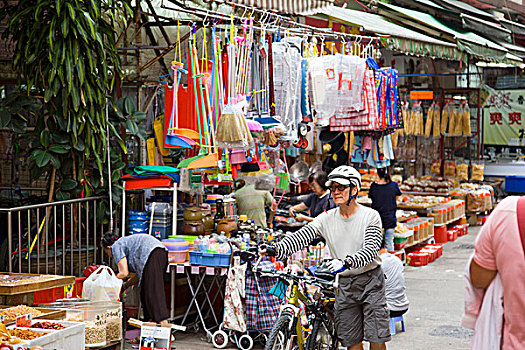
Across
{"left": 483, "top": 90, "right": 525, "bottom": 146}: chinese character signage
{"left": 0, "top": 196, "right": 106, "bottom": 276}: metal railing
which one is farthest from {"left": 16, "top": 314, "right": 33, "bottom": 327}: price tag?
{"left": 483, "top": 90, "right": 525, "bottom": 146}: chinese character signage

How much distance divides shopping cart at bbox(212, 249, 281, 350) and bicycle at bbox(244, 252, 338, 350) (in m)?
1.48

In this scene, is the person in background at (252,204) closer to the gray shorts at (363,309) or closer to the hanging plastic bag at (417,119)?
the gray shorts at (363,309)

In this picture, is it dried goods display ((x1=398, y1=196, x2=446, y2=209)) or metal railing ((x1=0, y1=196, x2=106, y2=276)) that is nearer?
metal railing ((x1=0, y1=196, x2=106, y2=276))

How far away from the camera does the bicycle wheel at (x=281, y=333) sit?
5422mm

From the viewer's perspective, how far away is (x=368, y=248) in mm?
5680

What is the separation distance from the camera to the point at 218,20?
789cm

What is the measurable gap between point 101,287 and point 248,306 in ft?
5.32

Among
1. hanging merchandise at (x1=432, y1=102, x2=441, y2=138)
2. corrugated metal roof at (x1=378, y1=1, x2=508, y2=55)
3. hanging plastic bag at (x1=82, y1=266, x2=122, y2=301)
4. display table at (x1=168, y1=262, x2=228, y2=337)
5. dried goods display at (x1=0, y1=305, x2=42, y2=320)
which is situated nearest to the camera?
dried goods display at (x1=0, y1=305, x2=42, y2=320)

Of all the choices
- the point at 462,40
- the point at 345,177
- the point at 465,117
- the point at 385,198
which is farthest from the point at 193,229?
the point at 465,117

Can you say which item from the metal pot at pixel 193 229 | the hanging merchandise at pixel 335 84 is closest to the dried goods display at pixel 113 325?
the metal pot at pixel 193 229

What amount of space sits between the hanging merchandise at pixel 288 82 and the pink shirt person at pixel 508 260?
4.78 m

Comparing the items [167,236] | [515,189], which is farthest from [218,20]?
[515,189]

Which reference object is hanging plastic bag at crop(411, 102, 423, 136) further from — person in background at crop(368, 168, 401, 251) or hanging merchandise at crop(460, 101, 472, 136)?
person in background at crop(368, 168, 401, 251)

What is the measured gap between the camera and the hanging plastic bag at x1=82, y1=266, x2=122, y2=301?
6707mm
